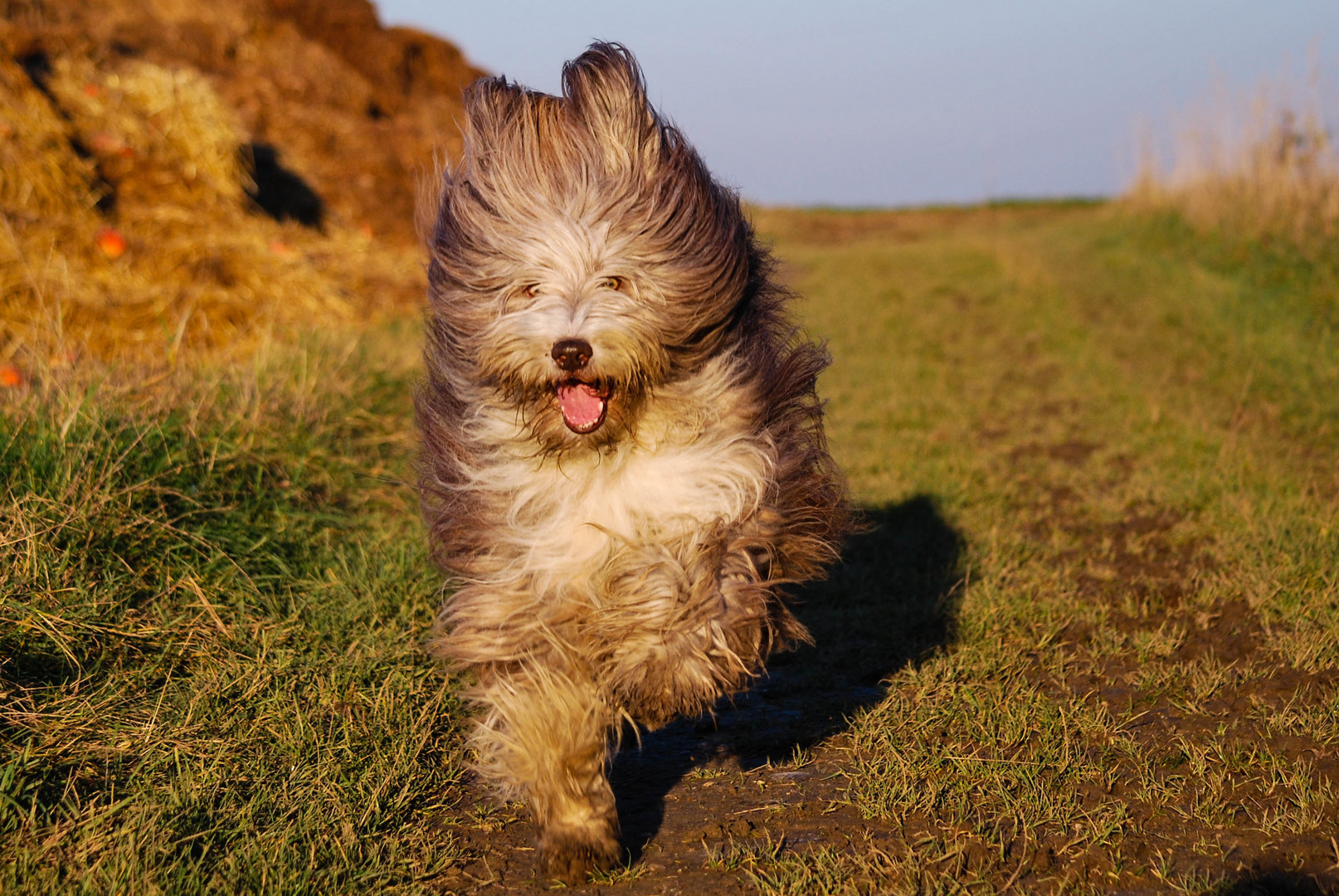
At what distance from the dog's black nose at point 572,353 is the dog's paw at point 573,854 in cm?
108

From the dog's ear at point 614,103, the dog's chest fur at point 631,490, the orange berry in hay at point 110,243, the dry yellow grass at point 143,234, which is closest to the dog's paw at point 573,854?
the dog's chest fur at point 631,490

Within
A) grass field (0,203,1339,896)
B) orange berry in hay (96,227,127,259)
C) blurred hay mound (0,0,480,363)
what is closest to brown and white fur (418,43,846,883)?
grass field (0,203,1339,896)

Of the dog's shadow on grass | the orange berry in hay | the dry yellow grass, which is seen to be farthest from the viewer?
the orange berry in hay

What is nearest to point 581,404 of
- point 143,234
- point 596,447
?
point 596,447

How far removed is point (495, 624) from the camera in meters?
3.05

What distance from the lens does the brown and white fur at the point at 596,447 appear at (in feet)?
9.41

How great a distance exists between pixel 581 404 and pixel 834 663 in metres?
1.85

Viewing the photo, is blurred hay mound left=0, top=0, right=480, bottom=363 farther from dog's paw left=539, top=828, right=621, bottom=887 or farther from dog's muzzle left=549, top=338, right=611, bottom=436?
dog's paw left=539, top=828, right=621, bottom=887

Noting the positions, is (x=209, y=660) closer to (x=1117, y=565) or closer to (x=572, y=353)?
(x=572, y=353)

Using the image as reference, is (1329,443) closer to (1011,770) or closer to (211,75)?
(1011,770)

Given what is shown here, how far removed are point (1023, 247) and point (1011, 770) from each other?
1449cm

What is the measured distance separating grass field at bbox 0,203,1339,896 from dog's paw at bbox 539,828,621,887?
7cm

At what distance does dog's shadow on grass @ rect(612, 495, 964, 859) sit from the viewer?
352 cm

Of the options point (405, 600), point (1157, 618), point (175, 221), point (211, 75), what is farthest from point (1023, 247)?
point (405, 600)
